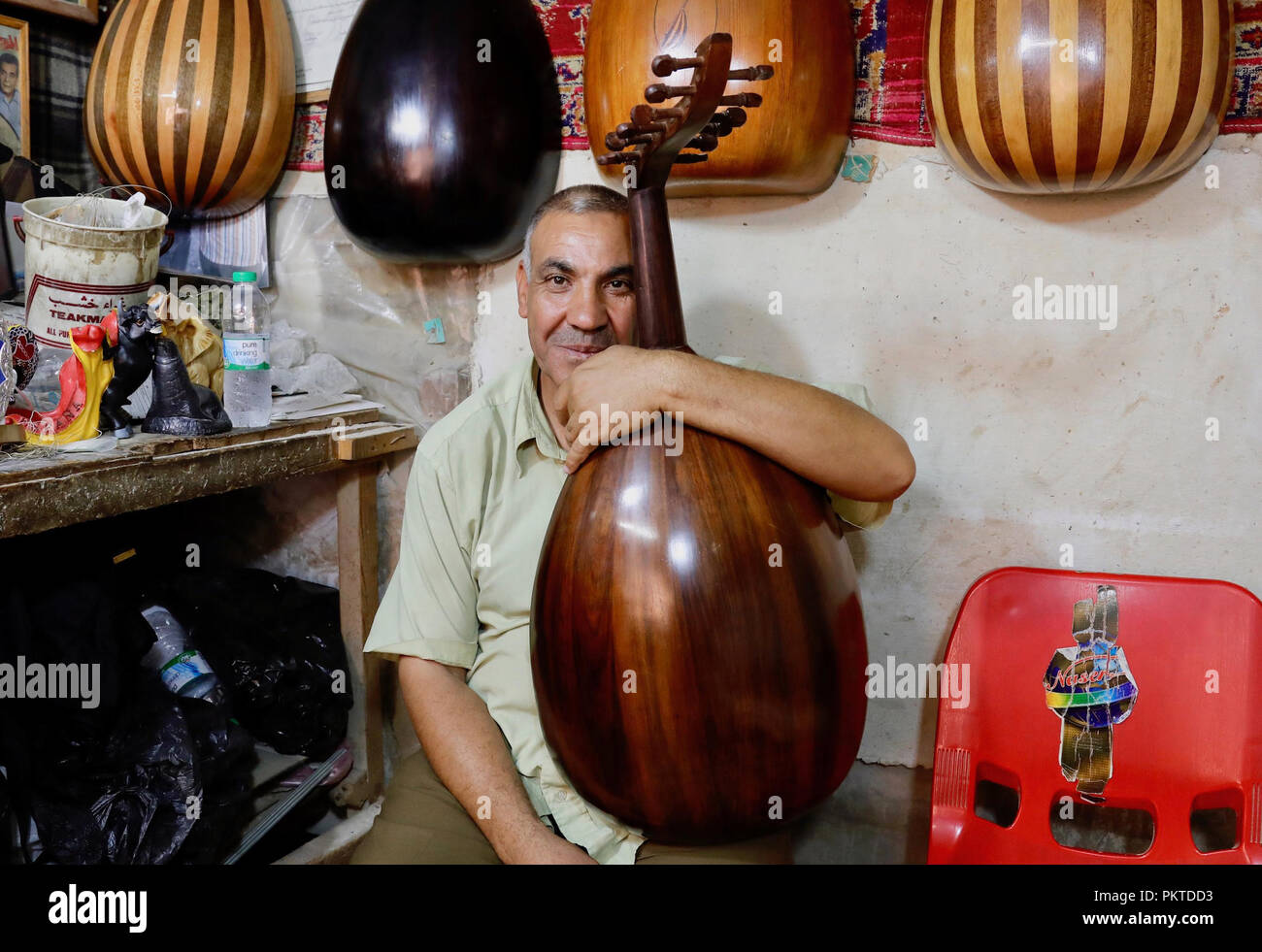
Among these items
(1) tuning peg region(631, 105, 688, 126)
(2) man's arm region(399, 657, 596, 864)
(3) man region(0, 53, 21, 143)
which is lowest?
(2) man's arm region(399, 657, 596, 864)

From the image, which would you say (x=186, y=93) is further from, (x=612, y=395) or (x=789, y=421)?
(x=789, y=421)

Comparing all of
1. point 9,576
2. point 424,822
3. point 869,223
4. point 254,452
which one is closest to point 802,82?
point 869,223

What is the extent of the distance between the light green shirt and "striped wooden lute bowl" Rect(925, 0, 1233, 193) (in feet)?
1.38

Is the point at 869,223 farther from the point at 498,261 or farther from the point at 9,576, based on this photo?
the point at 9,576

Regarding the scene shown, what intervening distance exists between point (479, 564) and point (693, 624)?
1.82 feet

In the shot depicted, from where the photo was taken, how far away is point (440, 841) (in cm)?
124

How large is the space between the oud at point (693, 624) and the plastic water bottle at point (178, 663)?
3.00 ft

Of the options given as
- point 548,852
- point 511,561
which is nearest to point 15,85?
point 511,561

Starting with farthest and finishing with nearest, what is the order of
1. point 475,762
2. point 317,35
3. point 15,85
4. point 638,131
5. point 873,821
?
point 317,35
point 15,85
point 873,821
point 475,762
point 638,131

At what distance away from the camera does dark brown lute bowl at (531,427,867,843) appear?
928 mm

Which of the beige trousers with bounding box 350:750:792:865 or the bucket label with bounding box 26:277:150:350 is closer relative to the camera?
the beige trousers with bounding box 350:750:792:865

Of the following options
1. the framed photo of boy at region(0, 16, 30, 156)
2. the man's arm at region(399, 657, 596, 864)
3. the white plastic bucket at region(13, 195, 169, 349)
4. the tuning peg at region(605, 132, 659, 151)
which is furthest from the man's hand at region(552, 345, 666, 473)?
the framed photo of boy at region(0, 16, 30, 156)

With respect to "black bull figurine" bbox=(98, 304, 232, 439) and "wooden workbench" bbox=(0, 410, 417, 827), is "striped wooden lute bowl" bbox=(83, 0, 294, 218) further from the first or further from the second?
"wooden workbench" bbox=(0, 410, 417, 827)

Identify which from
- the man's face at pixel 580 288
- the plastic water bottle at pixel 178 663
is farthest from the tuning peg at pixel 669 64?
the plastic water bottle at pixel 178 663
